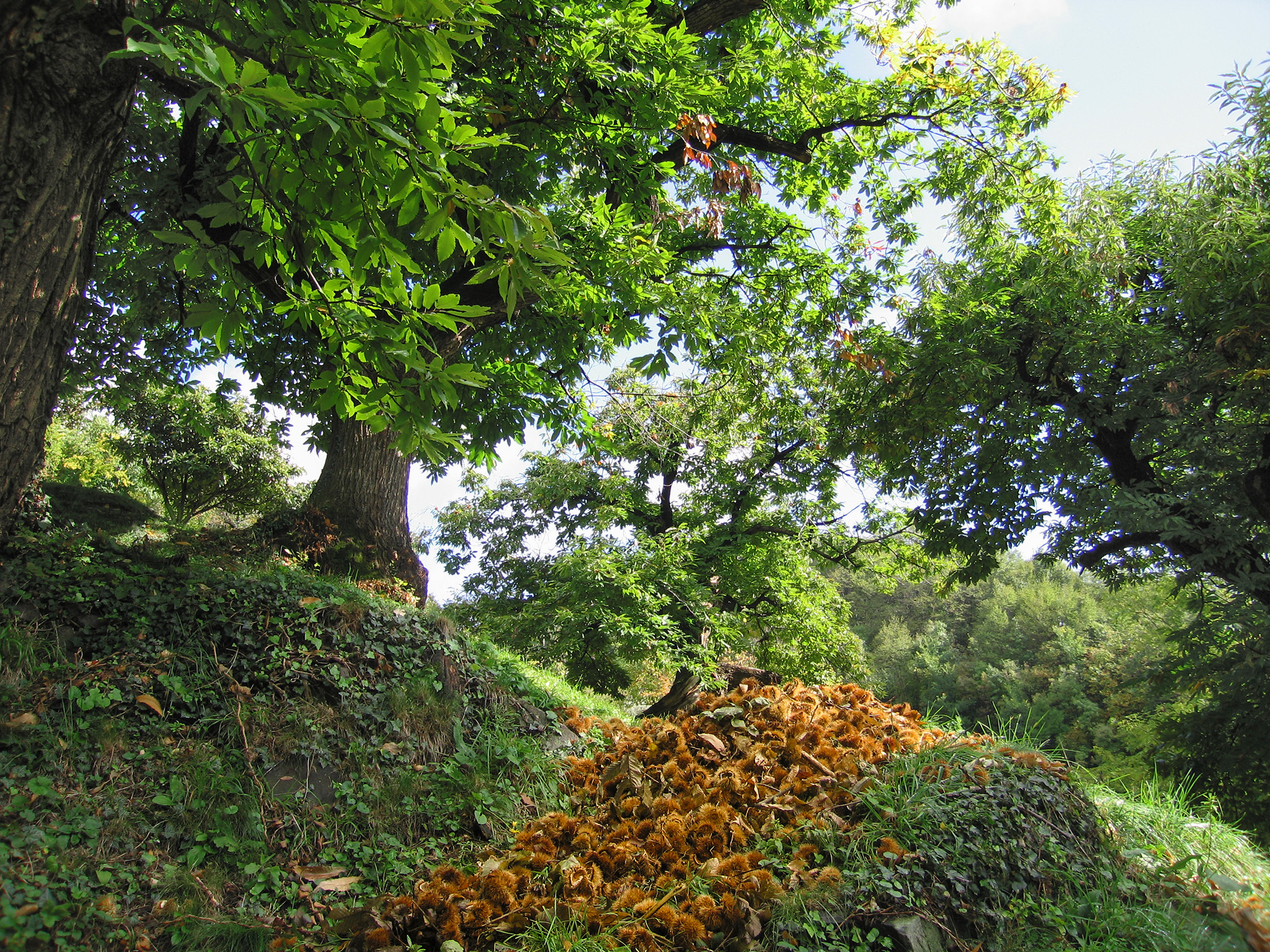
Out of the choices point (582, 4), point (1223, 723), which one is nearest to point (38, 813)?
point (582, 4)

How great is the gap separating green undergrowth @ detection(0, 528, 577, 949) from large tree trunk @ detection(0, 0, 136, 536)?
3.63ft

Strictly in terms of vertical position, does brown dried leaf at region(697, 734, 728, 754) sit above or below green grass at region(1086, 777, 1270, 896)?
above

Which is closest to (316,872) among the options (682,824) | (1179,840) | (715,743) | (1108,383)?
(682,824)

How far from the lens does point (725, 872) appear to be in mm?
3203

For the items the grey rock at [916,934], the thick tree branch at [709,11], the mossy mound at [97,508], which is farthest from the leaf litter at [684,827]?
the thick tree branch at [709,11]

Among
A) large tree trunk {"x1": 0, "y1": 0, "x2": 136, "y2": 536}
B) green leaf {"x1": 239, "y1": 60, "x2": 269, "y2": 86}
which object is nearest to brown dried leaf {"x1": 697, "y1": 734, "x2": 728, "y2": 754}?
large tree trunk {"x1": 0, "y1": 0, "x2": 136, "y2": 536}

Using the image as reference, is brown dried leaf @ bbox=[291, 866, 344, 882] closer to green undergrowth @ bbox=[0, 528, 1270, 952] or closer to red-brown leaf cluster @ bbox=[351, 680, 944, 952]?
green undergrowth @ bbox=[0, 528, 1270, 952]

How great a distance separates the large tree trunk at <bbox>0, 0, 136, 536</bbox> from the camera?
107 inches

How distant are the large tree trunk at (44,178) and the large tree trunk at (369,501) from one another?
3432 mm

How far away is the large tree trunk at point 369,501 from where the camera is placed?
6582 mm

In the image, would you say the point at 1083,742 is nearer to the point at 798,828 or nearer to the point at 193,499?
the point at 798,828

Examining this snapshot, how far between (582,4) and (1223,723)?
41.4 ft

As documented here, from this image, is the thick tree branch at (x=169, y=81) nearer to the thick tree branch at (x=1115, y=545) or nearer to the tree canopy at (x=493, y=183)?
the tree canopy at (x=493, y=183)

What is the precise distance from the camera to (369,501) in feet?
22.4
